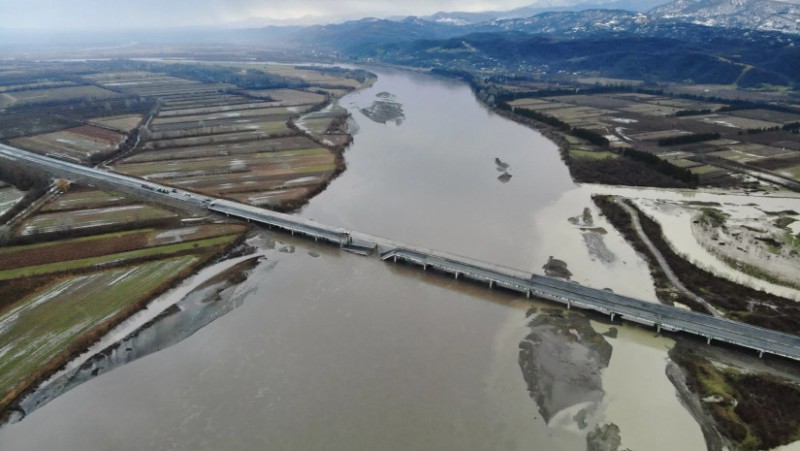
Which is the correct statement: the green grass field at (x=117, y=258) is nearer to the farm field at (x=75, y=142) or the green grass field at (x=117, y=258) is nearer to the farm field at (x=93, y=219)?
the farm field at (x=93, y=219)

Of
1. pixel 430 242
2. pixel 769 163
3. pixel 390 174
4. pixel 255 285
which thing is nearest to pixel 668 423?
pixel 430 242

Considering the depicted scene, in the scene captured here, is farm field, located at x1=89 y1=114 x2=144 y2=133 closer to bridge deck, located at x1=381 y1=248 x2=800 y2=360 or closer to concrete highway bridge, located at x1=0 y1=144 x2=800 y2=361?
concrete highway bridge, located at x1=0 y1=144 x2=800 y2=361

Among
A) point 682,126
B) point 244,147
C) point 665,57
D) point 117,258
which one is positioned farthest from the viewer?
point 665,57

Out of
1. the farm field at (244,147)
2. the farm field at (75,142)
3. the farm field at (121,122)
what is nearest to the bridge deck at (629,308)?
the farm field at (244,147)

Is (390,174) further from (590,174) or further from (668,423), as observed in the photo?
(668,423)

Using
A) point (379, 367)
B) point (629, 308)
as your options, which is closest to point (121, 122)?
point (379, 367)

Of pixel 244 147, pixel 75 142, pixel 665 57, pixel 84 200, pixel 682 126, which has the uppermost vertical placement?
pixel 665 57

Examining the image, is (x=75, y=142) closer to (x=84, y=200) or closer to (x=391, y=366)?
(x=84, y=200)
